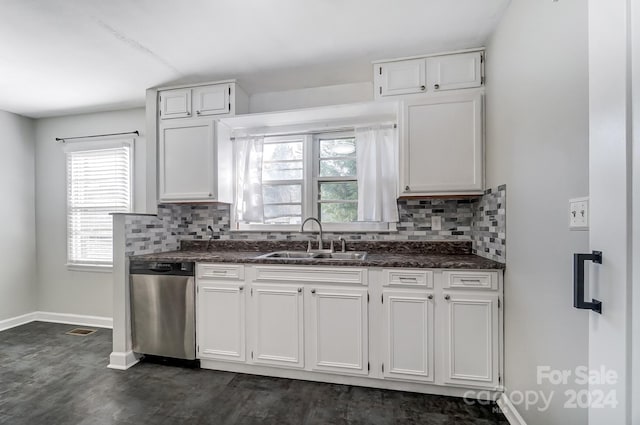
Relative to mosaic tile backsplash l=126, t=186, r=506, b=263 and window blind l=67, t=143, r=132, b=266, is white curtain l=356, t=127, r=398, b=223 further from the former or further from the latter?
window blind l=67, t=143, r=132, b=266

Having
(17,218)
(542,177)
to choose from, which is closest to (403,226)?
(542,177)

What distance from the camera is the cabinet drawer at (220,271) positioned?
7.73 ft

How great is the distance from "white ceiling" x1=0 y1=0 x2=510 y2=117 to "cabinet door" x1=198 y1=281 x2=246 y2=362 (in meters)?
1.84

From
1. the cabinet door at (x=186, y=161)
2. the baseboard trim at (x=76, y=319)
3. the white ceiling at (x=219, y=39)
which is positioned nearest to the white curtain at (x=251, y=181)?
the cabinet door at (x=186, y=161)

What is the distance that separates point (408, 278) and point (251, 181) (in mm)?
1721

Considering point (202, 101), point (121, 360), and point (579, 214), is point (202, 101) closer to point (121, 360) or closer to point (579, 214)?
point (121, 360)

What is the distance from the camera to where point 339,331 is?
2.16m

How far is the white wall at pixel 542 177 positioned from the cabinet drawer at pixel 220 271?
1.90 metres

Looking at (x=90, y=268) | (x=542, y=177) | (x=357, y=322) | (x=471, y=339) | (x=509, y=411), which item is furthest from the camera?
(x=90, y=268)

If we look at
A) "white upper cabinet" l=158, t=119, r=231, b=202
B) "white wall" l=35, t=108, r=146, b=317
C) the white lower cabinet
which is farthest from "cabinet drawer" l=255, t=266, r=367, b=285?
"white wall" l=35, t=108, r=146, b=317

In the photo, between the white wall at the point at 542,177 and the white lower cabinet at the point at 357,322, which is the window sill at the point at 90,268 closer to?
the white lower cabinet at the point at 357,322

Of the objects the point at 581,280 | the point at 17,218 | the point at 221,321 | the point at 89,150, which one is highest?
the point at 89,150

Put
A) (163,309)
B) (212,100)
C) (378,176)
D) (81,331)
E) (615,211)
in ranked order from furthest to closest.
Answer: (81,331), (212,100), (378,176), (163,309), (615,211)

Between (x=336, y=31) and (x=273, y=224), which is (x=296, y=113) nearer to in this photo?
(x=336, y=31)
